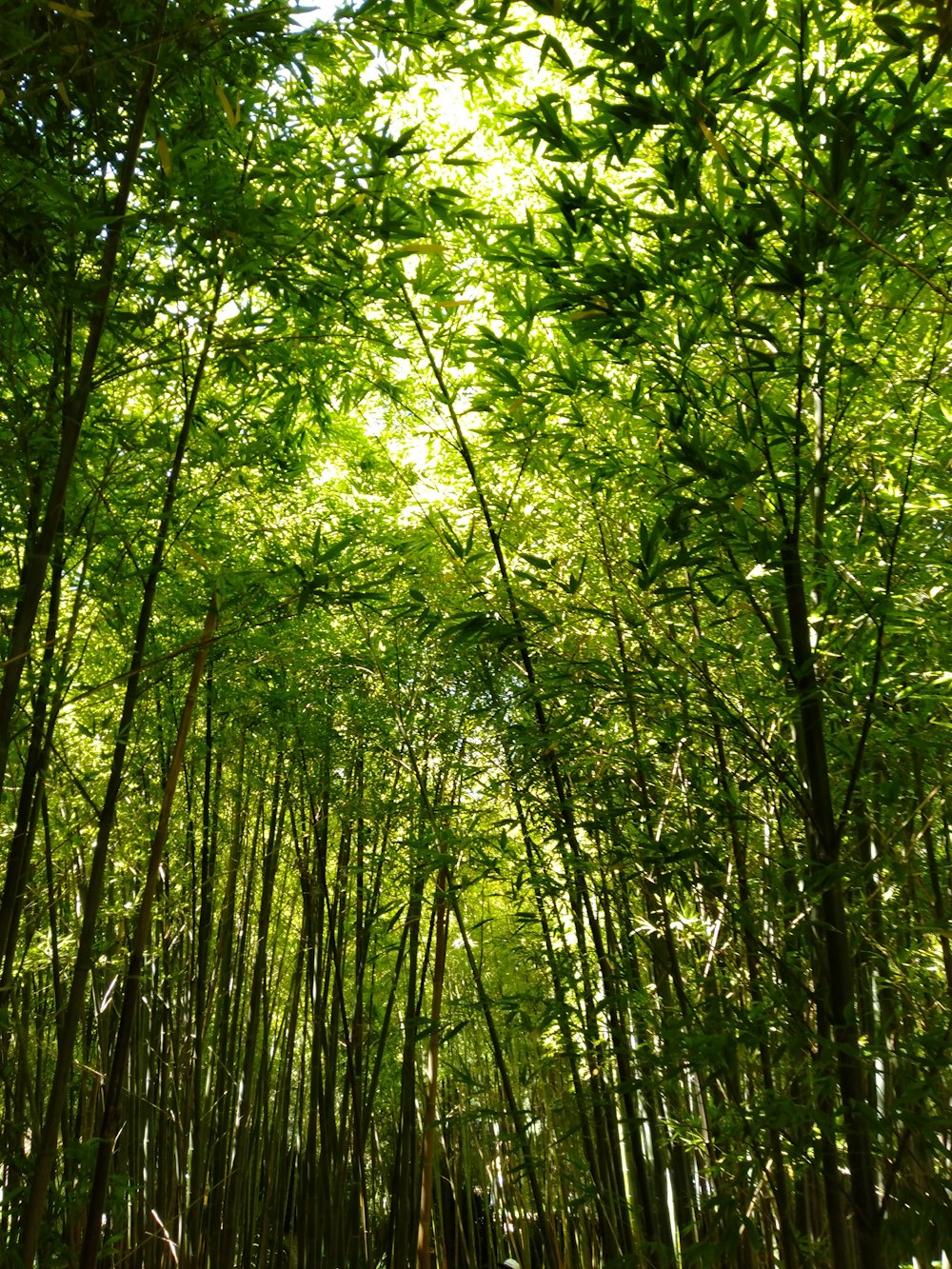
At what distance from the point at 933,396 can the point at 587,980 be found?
1.73 m

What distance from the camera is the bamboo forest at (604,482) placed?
6.07 feet

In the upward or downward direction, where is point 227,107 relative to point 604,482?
upward

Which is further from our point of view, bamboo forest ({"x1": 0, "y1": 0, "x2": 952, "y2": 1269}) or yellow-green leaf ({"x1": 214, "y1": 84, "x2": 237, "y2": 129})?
yellow-green leaf ({"x1": 214, "y1": 84, "x2": 237, "y2": 129})

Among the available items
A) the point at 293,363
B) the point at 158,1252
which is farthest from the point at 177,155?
the point at 158,1252

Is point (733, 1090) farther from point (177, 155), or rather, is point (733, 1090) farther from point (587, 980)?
point (177, 155)

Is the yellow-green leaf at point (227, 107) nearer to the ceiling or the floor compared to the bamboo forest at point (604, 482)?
nearer to the ceiling

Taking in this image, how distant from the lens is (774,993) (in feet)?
6.48

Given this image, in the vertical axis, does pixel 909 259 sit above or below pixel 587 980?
above

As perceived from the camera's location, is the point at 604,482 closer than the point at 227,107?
No

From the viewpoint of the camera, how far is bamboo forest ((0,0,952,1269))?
1850mm

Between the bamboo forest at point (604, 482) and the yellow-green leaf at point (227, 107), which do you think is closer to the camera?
the bamboo forest at point (604, 482)

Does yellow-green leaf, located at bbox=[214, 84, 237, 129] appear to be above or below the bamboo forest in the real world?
above

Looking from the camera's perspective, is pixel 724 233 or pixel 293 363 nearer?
pixel 724 233

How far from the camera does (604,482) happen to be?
287 cm
